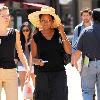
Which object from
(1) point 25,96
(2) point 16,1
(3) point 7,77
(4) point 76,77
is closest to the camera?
(3) point 7,77

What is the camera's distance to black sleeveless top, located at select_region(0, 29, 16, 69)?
6.84m

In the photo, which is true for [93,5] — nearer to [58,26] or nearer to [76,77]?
[76,77]

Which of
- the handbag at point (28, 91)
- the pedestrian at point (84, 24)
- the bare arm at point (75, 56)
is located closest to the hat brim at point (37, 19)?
the bare arm at point (75, 56)

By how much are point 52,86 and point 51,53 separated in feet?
1.40

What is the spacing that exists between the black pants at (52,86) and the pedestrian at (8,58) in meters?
0.37

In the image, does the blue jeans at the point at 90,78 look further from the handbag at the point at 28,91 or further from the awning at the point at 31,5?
the awning at the point at 31,5

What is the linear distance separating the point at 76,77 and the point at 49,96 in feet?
23.5

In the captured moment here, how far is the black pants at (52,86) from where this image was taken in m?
6.96

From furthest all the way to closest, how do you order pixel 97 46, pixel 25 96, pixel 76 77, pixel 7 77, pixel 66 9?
pixel 66 9 → pixel 76 77 → pixel 25 96 → pixel 97 46 → pixel 7 77

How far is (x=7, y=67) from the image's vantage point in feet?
22.4

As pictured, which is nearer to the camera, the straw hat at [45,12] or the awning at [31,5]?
the straw hat at [45,12]

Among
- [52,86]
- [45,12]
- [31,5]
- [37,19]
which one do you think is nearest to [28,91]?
[52,86]

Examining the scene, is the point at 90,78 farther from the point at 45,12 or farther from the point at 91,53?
the point at 45,12

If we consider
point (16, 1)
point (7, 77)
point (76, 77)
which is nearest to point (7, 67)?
point (7, 77)
